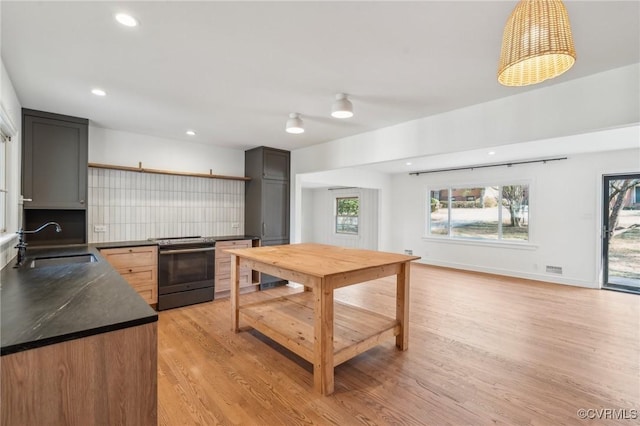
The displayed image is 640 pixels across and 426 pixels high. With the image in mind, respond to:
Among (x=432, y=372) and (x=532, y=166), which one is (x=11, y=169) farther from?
(x=532, y=166)

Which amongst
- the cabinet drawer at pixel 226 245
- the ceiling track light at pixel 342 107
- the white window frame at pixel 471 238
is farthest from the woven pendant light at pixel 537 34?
the white window frame at pixel 471 238

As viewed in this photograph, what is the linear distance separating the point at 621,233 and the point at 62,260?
801 centimetres

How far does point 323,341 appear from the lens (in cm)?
217

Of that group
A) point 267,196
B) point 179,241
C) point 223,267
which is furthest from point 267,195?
point 179,241

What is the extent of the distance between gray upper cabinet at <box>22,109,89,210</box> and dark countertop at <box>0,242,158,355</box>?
1616mm

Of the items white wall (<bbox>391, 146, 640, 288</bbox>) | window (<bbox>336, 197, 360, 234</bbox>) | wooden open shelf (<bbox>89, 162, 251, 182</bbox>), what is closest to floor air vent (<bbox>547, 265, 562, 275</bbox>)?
white wall (<bbox>391, 146, 640, 288</bbox>)

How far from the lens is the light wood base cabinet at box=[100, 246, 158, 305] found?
3578mm

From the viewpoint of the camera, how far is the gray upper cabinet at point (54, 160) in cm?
310

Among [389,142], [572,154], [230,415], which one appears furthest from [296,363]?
[572,154]

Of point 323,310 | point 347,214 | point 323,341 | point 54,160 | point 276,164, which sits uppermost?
point 276,164

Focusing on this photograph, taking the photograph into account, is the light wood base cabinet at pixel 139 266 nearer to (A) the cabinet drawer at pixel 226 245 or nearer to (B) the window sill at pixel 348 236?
(A) the cabinet drawer at pixel 226 245

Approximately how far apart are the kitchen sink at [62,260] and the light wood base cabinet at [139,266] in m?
0.67

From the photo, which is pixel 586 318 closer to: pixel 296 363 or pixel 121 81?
pixel 296 363

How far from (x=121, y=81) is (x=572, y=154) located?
6.92 metres
